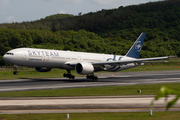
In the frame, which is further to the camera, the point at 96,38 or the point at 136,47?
the point at 96,38

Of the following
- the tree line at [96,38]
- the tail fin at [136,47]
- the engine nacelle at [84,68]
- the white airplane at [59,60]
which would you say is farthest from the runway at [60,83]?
the tree line at [96,38]

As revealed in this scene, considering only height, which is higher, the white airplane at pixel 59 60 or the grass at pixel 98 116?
the white airplane at pixel 59 60

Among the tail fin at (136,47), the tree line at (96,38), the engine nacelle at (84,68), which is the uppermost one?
the tree line at (96,38)

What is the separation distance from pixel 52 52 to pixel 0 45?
58212mm

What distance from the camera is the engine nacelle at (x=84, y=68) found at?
39875 mm

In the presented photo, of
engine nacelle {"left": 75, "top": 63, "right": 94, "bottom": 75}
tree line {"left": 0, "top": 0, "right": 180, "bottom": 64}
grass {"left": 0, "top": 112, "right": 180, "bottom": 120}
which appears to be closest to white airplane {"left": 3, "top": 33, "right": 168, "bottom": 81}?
engine nacelle {"left": 75, "top": 63, "right": 94, "bottom": 75}

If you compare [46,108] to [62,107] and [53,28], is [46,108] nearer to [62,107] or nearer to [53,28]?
[62,107]

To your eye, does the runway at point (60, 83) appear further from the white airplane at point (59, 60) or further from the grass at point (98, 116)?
the grass at point (98, 116)

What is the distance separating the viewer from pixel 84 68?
131 ft

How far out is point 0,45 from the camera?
91.9 metres

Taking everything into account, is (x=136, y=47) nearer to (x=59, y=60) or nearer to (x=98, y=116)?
(x=59, y=60)

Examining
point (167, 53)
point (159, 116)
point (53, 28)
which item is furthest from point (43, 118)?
point (53, 28)

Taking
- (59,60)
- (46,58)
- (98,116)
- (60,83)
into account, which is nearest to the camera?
(98,116)

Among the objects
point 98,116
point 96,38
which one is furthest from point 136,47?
point 96,38
